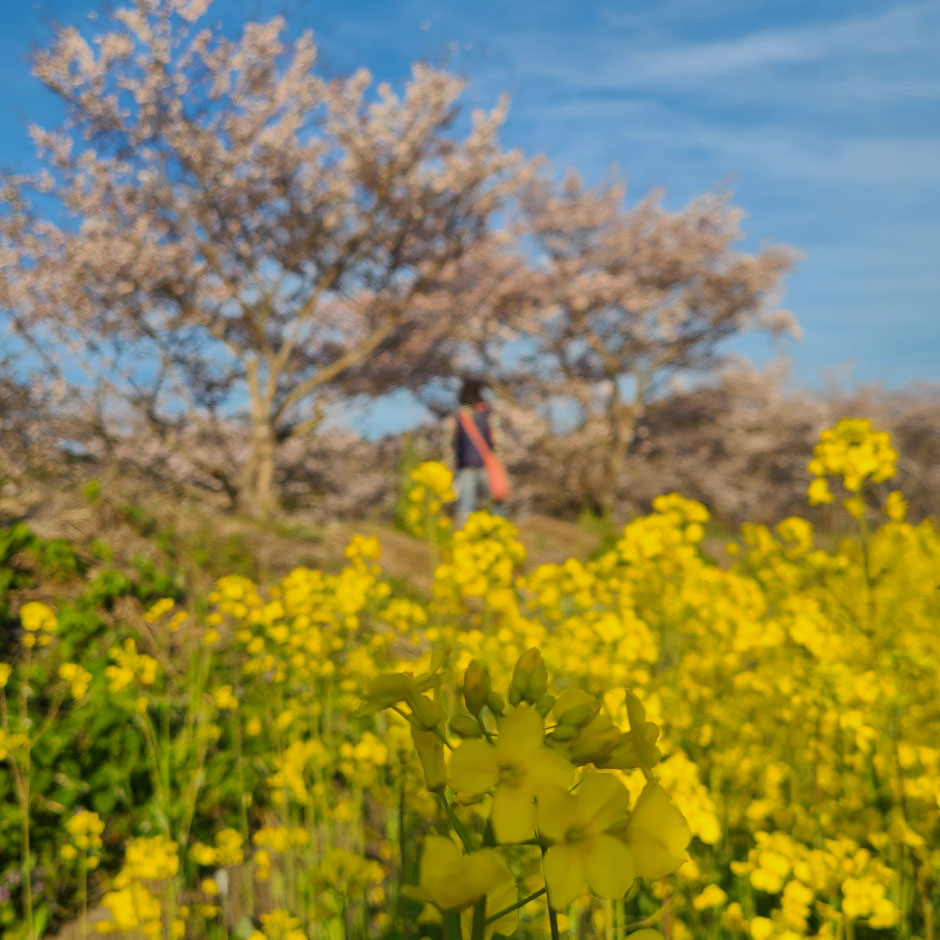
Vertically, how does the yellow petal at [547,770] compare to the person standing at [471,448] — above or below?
below

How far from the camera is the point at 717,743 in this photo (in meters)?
2.46

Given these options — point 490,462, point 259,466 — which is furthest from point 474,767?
point 259,466

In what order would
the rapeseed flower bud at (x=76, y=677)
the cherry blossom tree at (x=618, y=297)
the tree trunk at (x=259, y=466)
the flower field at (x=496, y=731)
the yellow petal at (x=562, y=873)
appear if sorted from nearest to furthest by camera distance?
the yellow petal at (x=562, y=873) < the flower field at (x=496, y=731) < the rapeseed flower bud at (x=76, y=677) < the tree trunk at (x=259, y=466) < the cherry blossom tree at (x=618, y=297)

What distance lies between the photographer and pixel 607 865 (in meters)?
0.56

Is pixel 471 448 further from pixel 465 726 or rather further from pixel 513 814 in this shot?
pixel 513 814

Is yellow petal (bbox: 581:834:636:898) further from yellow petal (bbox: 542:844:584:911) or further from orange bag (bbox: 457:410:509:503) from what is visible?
orange bag (bbox: 457:410:509:503)

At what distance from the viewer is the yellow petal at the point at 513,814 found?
0.56m

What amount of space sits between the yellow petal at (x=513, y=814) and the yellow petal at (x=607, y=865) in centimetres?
4

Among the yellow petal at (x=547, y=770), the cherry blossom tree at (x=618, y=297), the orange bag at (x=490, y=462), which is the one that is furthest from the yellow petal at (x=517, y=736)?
the cherry blossom tree at (x=618, y=297)

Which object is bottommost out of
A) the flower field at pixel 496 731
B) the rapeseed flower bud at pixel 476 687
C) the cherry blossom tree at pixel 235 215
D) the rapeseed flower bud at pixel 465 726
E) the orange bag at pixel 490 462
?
the flower field at pixel 496 731

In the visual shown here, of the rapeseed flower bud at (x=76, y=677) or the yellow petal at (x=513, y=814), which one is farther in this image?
the rapeseed flower bud at (x=76, y=677)

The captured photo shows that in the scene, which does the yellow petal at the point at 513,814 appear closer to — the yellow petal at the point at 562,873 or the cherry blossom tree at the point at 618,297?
the yellow petal at the point at 562,873

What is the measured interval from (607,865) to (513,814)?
7 cm

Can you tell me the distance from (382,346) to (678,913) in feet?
36.5
